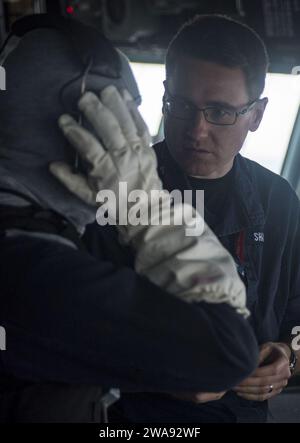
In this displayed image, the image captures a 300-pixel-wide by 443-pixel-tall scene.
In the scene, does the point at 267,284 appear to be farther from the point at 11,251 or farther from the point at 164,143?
the point at 11,251

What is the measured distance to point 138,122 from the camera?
2.69ft

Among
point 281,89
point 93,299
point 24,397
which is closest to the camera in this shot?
point 93,299

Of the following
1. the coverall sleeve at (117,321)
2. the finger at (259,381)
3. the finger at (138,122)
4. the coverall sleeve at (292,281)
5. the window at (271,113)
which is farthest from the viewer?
the window at (271,113)

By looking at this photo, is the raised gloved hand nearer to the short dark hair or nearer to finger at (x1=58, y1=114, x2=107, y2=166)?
finger at (x1=58, y1=114, x2=107, y2=166)

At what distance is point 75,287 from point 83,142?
230 mm

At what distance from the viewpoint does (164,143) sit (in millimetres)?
1497

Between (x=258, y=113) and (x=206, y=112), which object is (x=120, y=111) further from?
(x=258, y=113)

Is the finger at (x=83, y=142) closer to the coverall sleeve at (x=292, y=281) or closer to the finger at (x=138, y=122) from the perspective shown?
the finger at (x=138, y=122)

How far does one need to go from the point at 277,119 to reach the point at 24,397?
211 cm

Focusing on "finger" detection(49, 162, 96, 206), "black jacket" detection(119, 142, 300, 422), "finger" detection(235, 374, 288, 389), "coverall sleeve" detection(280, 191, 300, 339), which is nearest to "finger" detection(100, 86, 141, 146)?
"finger" detection(49, 162, 96, 206)

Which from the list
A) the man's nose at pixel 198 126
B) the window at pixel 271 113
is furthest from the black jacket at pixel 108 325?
the window at pixel 271 113

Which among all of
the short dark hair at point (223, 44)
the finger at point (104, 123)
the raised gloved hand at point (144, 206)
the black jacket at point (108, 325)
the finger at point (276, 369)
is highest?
the short dark hair at point (223, 44)

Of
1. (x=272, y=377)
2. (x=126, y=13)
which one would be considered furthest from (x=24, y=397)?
(x=126, y=13)

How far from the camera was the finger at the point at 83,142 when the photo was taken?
2.50 feet
